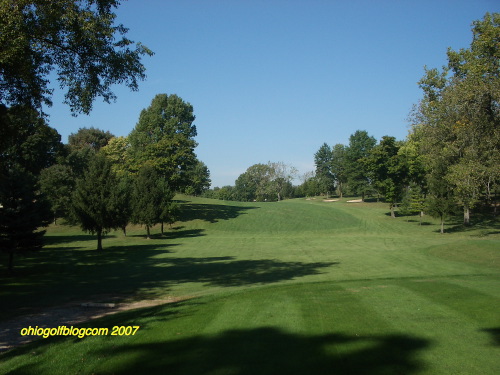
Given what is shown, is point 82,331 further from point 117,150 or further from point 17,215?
point 117,150

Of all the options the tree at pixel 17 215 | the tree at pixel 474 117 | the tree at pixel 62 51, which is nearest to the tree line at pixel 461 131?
the tree at pixel 474 117

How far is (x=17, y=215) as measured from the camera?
22.8 metres

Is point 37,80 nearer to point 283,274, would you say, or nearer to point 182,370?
point 182,370

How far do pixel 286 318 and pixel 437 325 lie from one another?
3.22 meters

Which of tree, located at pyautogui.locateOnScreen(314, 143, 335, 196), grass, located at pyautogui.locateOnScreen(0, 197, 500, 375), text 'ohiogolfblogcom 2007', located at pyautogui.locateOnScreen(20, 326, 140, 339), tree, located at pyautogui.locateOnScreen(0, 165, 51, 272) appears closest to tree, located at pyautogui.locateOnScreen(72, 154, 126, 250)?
tree, located at pyautogui.locateOnScreen(0, 165, 51, 272)

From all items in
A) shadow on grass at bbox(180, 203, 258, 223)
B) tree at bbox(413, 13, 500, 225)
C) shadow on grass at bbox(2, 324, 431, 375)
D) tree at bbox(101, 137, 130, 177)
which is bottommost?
shadow on grass at bbox(2, 324, 431, 375)

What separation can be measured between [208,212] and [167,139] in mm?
14980

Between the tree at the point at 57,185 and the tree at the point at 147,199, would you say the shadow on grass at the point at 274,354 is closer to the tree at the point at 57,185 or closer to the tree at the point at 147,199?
the tree at the point at 147,199

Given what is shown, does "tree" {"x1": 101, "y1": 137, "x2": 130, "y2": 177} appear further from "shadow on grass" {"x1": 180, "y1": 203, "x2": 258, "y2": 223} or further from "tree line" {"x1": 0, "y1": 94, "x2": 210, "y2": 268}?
"shadow on grass" {"x1": 180, "y1": 203, "x2": 258, "y2": 223}

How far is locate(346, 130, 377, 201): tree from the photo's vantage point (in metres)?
90.2

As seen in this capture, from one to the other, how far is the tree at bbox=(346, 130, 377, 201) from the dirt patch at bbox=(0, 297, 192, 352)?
270 ft

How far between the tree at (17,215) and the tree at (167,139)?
3265cm

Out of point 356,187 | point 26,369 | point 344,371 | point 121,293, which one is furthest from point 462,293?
point 356,187

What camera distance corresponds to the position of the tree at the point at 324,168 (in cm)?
11550
